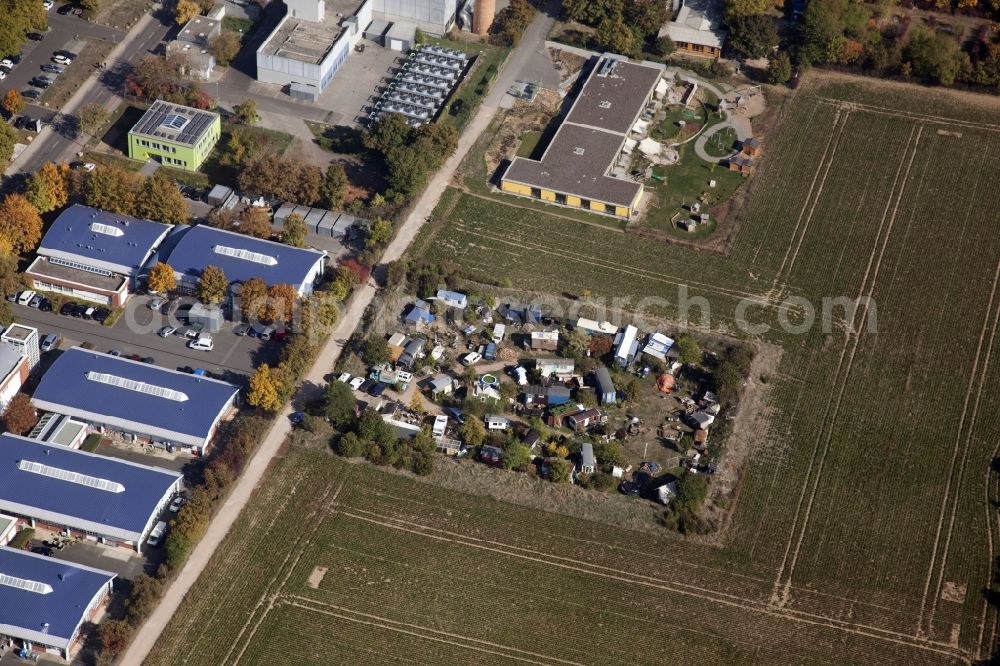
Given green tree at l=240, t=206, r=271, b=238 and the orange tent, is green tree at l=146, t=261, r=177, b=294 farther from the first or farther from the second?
the orange tent

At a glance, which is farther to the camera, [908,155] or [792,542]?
[908,155]

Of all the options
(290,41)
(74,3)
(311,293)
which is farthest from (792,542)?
(74,3)

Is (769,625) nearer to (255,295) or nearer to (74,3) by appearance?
(255,295)

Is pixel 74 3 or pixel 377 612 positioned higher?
pixel 74 3

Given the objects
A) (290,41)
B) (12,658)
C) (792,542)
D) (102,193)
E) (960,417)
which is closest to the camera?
(12,658)

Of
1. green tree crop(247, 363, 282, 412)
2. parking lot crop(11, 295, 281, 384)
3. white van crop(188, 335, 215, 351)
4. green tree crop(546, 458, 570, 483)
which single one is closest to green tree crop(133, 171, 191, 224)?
parking lot crop(11, 295, 281, 384)

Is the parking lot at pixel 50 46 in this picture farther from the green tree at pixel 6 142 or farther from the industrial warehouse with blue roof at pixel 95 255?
the industrial warehouse with blue roof at pixel 95 255
